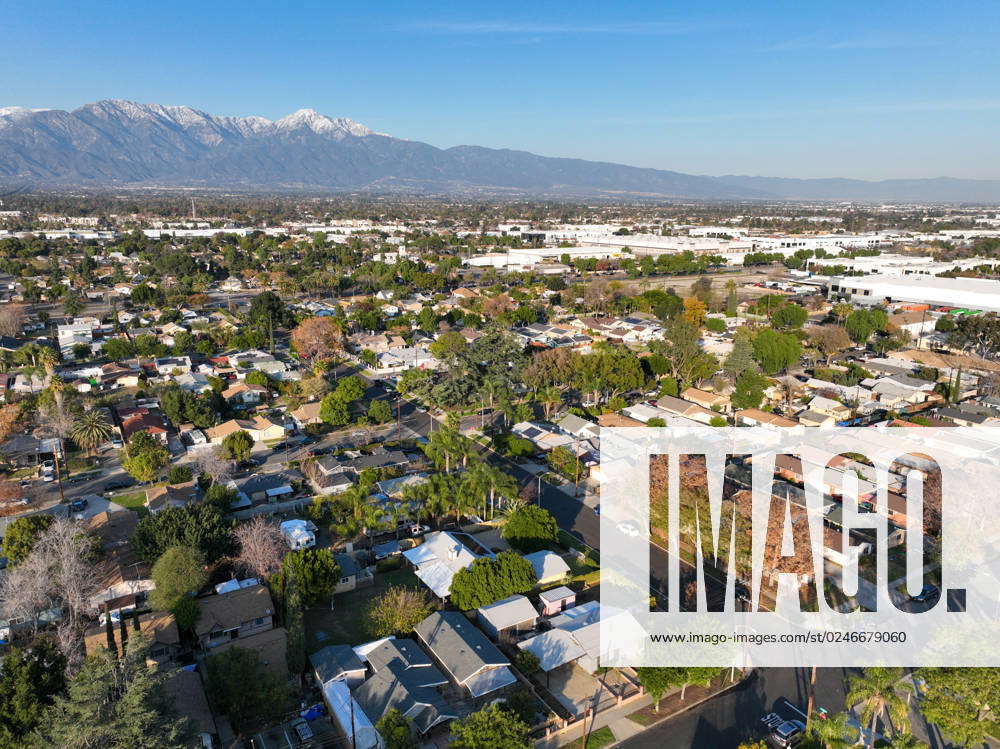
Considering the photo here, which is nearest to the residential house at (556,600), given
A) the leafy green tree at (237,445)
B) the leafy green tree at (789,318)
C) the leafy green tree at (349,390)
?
the leafy green tree at (237,445)

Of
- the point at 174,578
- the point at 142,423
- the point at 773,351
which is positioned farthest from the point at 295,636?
the point at 773,351

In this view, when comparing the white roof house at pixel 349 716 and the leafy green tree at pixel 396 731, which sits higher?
the leafy green tree at pixel 396 731

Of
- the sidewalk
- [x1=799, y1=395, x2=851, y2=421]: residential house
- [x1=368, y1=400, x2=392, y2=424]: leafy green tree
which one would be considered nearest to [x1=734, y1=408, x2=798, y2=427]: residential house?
[x1=799, y1=395, x2=851, y2=421]: residential house

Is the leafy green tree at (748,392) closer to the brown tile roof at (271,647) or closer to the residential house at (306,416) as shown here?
the residential house at (306,416)

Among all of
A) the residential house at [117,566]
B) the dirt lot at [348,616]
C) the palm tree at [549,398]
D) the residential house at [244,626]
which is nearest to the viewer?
the residential house at [244,626]

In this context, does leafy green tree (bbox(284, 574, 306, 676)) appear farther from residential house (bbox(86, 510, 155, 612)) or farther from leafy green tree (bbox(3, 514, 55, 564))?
leafy green tree (bbox(3, 514, 55, 564))

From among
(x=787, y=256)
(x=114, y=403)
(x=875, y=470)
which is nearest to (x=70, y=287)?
(x=114, y=403)
